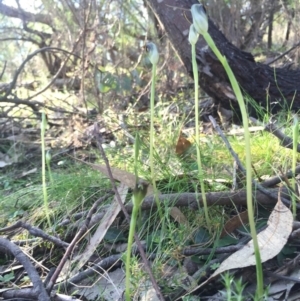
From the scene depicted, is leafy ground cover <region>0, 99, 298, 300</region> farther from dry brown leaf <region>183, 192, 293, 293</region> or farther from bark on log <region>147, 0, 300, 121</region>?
bark on log <region>147, 0, 300, 121</region>

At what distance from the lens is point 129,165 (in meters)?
1.98

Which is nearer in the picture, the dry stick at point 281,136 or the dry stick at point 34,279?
the dry stick at point 34,279

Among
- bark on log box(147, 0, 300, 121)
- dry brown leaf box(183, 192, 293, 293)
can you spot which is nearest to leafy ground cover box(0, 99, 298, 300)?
dry brown leaf box(183, 192, 293, 293)

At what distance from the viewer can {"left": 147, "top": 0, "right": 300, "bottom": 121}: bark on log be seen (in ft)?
8.70

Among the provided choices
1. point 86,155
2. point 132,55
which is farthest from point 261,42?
point 86,155

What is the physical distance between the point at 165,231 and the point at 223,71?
1488mm

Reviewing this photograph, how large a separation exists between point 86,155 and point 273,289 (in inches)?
68.3

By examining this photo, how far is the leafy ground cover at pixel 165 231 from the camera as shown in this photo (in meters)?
1.16

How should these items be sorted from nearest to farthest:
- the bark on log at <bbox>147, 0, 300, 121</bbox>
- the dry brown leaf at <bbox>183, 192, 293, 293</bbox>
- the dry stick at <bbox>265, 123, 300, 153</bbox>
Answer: the dry brown leaf at <bbox>183, 192, 293, 293</bbox>
the dry stick at <bbox>265, 123, 300, 153</bbox>
the bark on log at <bbox>147, 0, 300, 121</bbox>

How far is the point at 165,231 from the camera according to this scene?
1.39 m

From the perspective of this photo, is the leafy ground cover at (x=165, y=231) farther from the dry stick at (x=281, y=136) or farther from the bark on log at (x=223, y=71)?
the bark on log at (x=223, y=71)

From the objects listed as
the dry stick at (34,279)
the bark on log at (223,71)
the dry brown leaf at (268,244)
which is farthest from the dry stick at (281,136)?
the bark on log at (223,71)

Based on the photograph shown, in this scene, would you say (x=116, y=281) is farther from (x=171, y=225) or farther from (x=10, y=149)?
(x=10, y=149)

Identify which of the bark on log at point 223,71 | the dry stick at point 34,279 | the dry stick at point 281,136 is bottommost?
the dry stick at point 34,279
